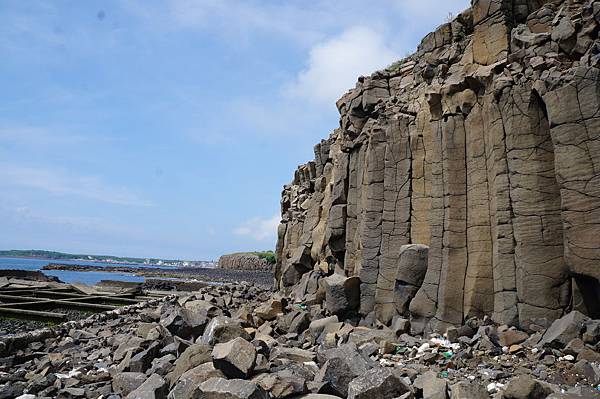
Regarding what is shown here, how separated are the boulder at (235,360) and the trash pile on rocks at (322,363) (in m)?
0.02

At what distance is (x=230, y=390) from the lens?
6379 millimetres

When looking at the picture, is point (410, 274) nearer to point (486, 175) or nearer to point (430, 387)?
point (486, 175)

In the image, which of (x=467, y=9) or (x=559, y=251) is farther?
(x=467, y=9)

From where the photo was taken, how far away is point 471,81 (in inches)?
468

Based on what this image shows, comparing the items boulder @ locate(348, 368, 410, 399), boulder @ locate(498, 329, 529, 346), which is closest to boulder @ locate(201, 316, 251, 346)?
boulder @ locate(348, 368, 410, 399)

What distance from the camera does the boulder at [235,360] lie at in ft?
24.5

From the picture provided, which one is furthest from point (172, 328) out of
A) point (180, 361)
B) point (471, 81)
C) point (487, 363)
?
point (471, 81)

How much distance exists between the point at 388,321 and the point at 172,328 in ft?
20.5

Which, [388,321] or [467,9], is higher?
[467,9]

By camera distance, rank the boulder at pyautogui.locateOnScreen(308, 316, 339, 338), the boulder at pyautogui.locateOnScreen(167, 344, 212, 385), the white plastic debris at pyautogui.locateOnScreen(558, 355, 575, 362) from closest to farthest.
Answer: the white plastic debris at pyautogui.locateOnScreen(558, 355, 575, 362), the boulder at pyautogui.locateOnScreen(167, 344, 212, 385), the boulder at pyautogui.locateOnScreen(308, 316, 339, 338)

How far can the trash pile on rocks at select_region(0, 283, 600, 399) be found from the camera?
665cm

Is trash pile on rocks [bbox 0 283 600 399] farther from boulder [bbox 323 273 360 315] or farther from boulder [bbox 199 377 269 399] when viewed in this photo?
boulder [bbox 323 273 360 315]

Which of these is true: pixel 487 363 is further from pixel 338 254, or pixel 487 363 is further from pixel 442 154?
pixel 338 254

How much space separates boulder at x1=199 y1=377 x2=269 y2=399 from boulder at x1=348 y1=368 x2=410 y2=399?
4.39 feet
